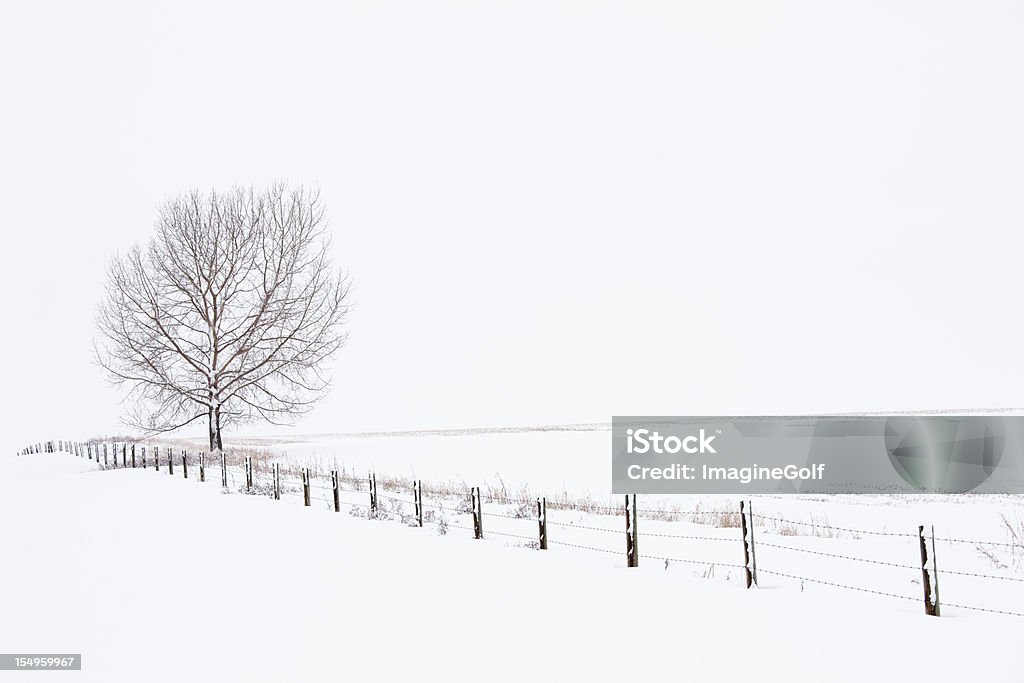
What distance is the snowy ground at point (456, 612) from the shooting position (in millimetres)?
7527

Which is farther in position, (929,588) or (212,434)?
(212,434)

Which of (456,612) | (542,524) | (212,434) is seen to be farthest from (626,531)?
Answer: (212,434)

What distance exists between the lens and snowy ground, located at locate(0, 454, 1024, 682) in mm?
7527

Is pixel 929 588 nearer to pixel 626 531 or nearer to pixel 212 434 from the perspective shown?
pixel 626 531

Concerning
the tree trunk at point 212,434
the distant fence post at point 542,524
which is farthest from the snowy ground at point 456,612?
the tree trunk at point 212,434

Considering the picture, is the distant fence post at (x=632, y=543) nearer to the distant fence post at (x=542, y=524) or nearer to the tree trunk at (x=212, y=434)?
the distant fence post at (x=542, y=524)

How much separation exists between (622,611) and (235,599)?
497cm

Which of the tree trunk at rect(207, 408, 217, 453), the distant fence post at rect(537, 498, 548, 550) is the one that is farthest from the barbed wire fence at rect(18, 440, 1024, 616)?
the tree trunk at rect(207, 408, 217, 453)

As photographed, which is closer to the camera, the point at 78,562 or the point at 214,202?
the point at 78,562

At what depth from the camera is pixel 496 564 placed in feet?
41.1

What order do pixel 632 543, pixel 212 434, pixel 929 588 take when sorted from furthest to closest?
pixel 212 434 < pixel 632 543 < pixel 929 588

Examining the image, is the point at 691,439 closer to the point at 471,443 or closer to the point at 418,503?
the point at 471,443

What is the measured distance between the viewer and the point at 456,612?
9516mm

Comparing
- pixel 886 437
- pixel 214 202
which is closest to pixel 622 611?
pixel 886 437
